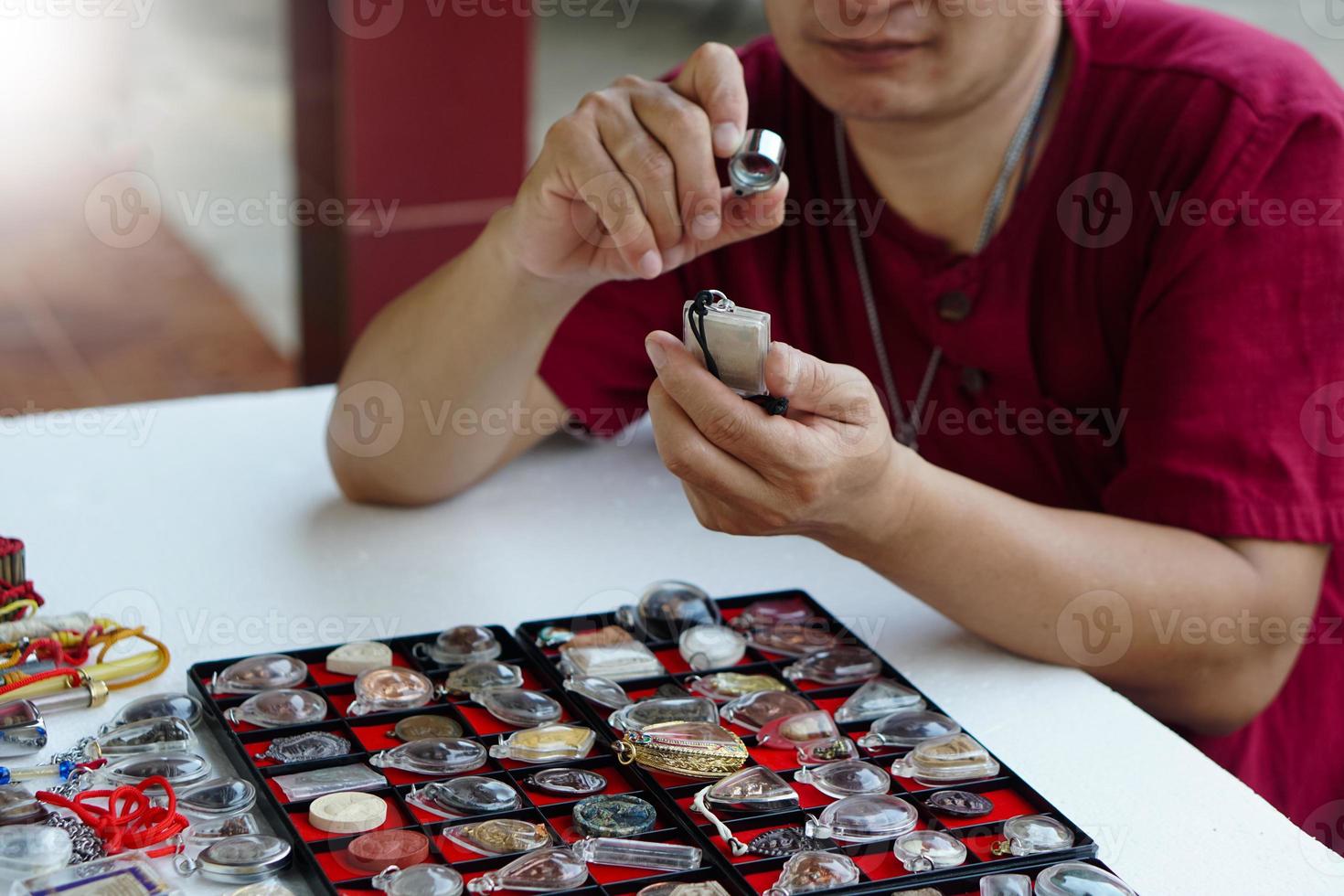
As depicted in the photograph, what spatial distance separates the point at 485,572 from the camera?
0.98 m

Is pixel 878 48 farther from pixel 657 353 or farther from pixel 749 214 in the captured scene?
pixel 657 353

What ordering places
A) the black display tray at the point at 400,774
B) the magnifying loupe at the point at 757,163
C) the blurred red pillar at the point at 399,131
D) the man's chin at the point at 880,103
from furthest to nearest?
1. the blurred red pillar at the point at 399,131
2. the man's chin at the point at 880,103
3. the magnifying loupe at the point at 757,163
4. the black display tray at the point at 400,774

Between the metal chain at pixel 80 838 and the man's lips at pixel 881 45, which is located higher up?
the man's lips at pixel 881 45

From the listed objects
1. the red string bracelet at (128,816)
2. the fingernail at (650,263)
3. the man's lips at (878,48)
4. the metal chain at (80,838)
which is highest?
the man's lips at (878,48)

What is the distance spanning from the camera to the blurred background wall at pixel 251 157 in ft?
7.18

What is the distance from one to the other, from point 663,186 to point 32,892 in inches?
20.8

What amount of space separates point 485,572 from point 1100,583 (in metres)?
0.41

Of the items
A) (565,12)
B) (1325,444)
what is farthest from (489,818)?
(565,12)

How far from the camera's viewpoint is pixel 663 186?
2.93 feet

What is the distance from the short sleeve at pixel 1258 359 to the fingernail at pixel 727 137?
1.03ft

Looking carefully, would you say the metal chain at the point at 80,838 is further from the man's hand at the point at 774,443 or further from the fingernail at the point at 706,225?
the fingernail at the point at 706,225

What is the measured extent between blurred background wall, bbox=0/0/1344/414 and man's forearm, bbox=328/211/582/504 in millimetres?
1153

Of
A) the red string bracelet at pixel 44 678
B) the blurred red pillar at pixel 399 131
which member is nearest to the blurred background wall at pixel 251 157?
the blurred red pillar at pixel 399 131

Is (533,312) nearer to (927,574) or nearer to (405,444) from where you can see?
(405,444)
